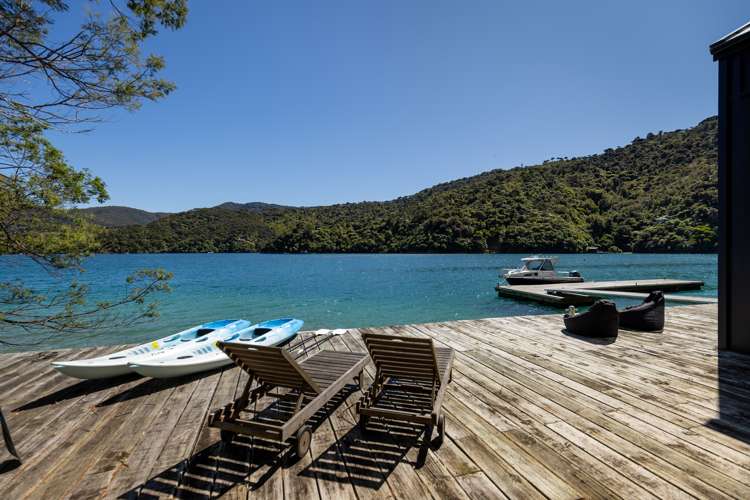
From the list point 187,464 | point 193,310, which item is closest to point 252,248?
point 193,310

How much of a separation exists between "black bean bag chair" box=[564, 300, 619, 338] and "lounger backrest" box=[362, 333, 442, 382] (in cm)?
423

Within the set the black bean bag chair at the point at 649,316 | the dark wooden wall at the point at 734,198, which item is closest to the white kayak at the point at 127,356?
the black bean bag chair at the point at 649,316

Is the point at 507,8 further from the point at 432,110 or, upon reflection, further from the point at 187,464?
the point at 187,464

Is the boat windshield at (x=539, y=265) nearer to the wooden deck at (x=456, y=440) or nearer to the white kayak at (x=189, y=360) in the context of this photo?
the wooden deck at (x=456, y=440)

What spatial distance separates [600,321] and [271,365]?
551 centimetres

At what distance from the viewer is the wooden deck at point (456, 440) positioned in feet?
7.37

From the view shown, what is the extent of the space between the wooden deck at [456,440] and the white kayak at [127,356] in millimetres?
189

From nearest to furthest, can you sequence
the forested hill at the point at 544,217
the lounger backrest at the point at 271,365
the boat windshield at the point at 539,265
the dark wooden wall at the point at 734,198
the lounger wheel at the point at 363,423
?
1. the lounger backrest at the point at 271,365
2. the lounger wheel at the point at 363,423
3. the dark wooden wall at the point at 734,198
4. the boat windshield at the point at 539,265
5. the forested hill at the point at 544,217

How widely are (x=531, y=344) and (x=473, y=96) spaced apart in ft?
46.9

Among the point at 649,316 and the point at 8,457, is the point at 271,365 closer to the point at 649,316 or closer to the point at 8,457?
the point at 8,457

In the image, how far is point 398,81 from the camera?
1577 centimetres

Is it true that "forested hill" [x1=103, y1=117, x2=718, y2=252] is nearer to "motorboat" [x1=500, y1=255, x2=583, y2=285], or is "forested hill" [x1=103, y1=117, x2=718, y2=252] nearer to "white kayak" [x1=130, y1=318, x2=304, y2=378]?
"motorboat" [x1=500, y1=255, x2=583, y2=285]

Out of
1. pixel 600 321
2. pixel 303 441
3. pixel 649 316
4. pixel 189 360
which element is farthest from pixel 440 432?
pixel 649 316

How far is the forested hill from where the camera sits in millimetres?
58438
